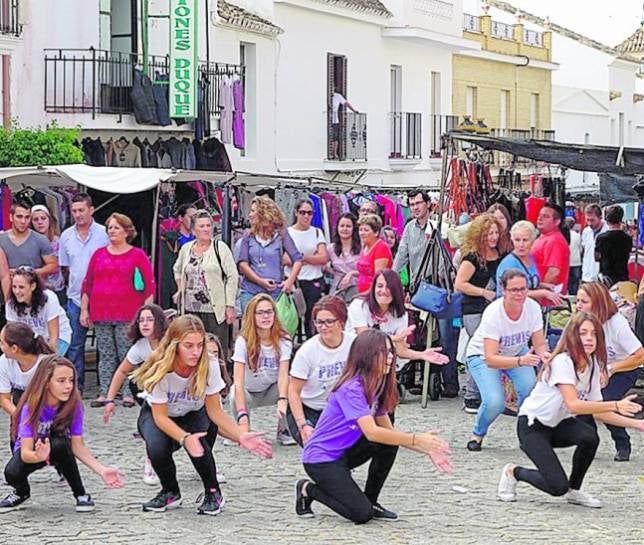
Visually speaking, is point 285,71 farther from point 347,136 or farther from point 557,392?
point 557,392

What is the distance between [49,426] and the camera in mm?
8016

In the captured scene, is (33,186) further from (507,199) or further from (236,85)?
(236,85)

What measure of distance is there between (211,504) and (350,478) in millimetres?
878

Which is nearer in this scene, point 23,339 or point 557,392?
point 557,392

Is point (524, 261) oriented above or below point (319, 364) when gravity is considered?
above

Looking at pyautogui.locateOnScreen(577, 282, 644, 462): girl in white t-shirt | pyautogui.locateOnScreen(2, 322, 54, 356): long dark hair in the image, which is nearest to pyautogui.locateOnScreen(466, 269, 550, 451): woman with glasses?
pyautogui.locateOnScreen(577, 282, 644, 462): girl in white t-shirt

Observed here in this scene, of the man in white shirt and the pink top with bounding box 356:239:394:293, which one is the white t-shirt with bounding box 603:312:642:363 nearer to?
the pink top with bounding box 356:239:394:293

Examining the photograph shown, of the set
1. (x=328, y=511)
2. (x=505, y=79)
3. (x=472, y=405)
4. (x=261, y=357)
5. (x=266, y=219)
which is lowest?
(x=328, y=511)

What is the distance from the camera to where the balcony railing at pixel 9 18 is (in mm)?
19188

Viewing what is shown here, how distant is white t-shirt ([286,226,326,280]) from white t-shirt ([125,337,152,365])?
3.96 meters

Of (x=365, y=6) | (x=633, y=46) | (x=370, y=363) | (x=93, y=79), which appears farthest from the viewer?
(x=633, y=46)

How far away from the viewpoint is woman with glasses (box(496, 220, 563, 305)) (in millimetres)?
11352

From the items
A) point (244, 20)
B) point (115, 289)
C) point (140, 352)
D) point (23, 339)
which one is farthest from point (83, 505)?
point (244, 20)

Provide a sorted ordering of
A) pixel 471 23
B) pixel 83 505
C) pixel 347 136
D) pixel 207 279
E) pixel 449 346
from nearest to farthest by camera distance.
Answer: pixel 83 505, pixel 207 279, pixel 449 346, pixel 347 136, pixel 471 23
